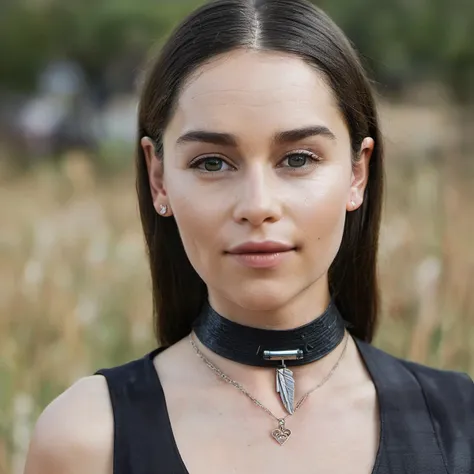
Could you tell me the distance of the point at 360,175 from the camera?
229 centimetres

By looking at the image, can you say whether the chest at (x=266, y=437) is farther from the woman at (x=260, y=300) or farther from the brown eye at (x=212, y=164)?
the brown eye at (x=212, y=164)

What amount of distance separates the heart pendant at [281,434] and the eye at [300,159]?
572 millimetres

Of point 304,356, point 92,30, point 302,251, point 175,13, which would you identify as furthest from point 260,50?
point 92,30

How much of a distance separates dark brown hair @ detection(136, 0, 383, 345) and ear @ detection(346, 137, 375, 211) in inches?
1.1

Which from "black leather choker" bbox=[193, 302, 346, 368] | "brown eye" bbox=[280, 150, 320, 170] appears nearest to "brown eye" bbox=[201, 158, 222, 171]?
"brown eye" bbox=[280, 150, 320, 170]

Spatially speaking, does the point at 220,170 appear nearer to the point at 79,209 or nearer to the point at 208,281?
the point at 208,281

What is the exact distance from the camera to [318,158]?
2.07 m

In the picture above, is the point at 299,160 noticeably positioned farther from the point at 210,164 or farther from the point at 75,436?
the point at 75,436

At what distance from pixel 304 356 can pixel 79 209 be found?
148 inches

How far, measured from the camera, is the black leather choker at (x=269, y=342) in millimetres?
2143

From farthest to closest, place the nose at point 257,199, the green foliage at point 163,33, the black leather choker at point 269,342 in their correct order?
1. the green foliage at point 163,33
2. the black leather choker at point 269,342
3. the nose at point 257,199

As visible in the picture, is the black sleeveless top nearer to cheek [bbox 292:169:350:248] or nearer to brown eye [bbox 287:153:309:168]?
cheek [bbox 292:169:350:248]

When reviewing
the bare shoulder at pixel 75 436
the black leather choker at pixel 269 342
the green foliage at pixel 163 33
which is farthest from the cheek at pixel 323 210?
the green foliage at pixel 163 33

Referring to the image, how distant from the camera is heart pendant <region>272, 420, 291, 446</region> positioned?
206 cm
